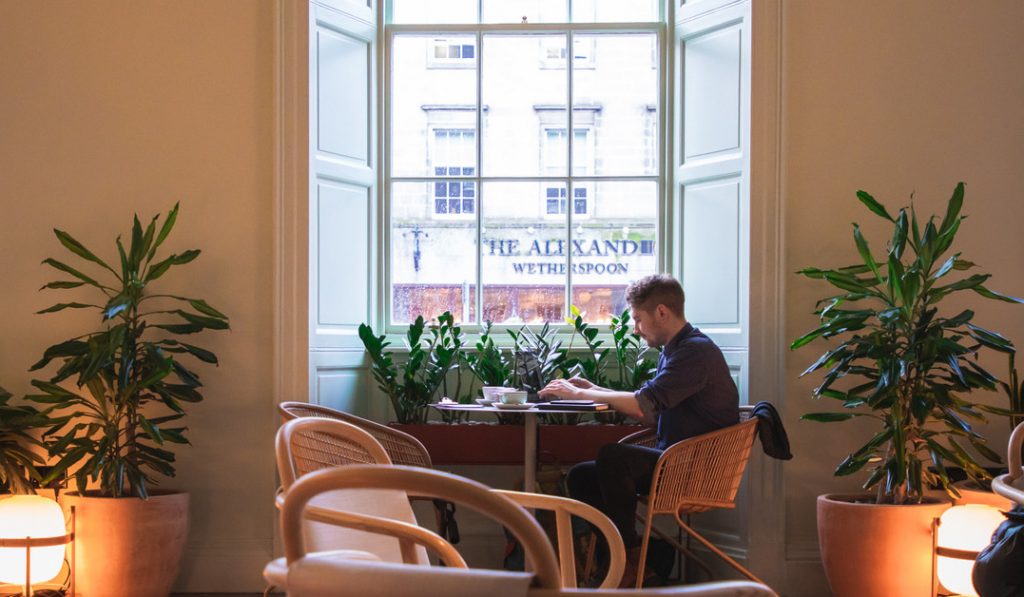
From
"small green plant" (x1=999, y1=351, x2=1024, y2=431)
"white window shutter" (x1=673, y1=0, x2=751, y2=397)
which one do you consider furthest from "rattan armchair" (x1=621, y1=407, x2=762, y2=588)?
"small green plant" (x1=999, y1=351, x2=1024, y2=431)

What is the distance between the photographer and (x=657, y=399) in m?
3.80

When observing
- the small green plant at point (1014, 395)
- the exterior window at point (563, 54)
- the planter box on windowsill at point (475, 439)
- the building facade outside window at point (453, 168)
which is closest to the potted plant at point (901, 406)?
the small green plant at point (1014, 395)

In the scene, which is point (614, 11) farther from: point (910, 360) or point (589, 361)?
point (910, 360)

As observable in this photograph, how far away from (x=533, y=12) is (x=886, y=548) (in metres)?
3.06

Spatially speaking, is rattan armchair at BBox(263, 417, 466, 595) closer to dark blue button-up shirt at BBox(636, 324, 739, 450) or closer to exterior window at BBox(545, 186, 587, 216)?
dark blue button-up shirt at BBox(636, 324, 739, 450)

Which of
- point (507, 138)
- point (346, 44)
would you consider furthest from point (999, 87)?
point (346, 44)

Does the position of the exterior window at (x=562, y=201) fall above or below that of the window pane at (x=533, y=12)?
below

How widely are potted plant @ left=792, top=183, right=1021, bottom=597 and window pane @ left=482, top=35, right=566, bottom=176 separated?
1727mm

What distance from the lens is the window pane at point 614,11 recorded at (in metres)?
5.15

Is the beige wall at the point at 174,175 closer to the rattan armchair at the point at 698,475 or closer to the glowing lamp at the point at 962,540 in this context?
the rattan armchair at the point at 698,475

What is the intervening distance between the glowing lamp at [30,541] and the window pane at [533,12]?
3.07 meters

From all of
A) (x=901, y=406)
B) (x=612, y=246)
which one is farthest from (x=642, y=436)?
(x=612, y=246)

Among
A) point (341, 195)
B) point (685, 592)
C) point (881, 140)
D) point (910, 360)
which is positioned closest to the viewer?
point (685, 592)

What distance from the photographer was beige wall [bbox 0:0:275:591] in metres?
4.54
